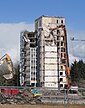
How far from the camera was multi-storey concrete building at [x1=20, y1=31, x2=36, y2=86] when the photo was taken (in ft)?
400

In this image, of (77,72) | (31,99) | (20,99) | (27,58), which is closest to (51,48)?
(27,58)

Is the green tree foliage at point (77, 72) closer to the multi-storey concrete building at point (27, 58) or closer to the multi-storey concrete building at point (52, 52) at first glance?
the multi-storey concrete building at point (52, 52)

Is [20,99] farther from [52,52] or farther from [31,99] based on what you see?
[52,52]

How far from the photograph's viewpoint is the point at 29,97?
37.9 meters

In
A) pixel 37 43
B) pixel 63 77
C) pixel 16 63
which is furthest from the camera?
pixel 16 63

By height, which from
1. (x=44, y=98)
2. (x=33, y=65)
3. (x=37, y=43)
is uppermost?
(x=37, y=43)

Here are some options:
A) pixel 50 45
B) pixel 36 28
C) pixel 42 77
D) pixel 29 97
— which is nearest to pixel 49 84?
pixel 42 77

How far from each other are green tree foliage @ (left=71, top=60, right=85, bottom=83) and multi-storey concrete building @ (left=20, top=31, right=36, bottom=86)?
58.2 ft

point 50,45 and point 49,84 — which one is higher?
point 50,45

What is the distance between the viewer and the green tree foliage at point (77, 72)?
135m

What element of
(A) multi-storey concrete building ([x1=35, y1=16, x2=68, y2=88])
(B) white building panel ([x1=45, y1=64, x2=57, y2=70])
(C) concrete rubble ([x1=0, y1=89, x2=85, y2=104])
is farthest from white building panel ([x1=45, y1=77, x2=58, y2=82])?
(C) concrete rubble ([x1=0, y1=89, x2=85, y2=104])

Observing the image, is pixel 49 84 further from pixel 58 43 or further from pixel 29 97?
pixel 29 97

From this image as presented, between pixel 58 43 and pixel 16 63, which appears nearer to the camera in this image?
pixel 58 43

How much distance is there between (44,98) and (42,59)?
3273 inches
